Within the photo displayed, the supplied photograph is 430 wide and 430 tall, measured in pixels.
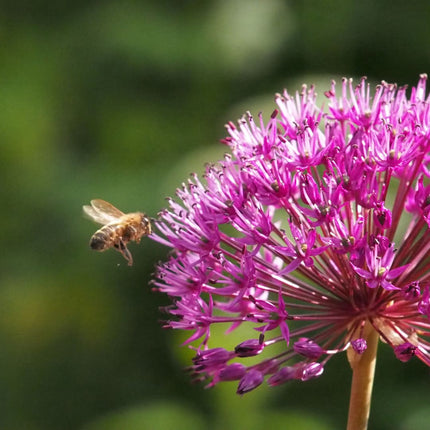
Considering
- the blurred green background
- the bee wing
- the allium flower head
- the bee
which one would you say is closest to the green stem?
the allium flower head

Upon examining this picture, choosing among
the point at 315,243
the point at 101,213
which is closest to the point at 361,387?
the point at 315,243

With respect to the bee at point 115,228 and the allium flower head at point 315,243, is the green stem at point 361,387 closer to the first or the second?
the allium flower head at point 315,243

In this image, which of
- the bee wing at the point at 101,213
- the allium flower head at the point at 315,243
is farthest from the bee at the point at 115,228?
the allium flower head at the point at 315,243

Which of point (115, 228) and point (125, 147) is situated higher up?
point (125, 147)

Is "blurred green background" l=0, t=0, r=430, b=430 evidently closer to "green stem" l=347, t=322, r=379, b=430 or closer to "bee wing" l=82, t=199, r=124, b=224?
"bee wing" l=82, t=199, r=124, b=224

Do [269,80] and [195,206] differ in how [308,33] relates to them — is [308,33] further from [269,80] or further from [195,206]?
[195,206]

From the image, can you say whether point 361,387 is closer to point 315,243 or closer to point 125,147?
point 315,243
